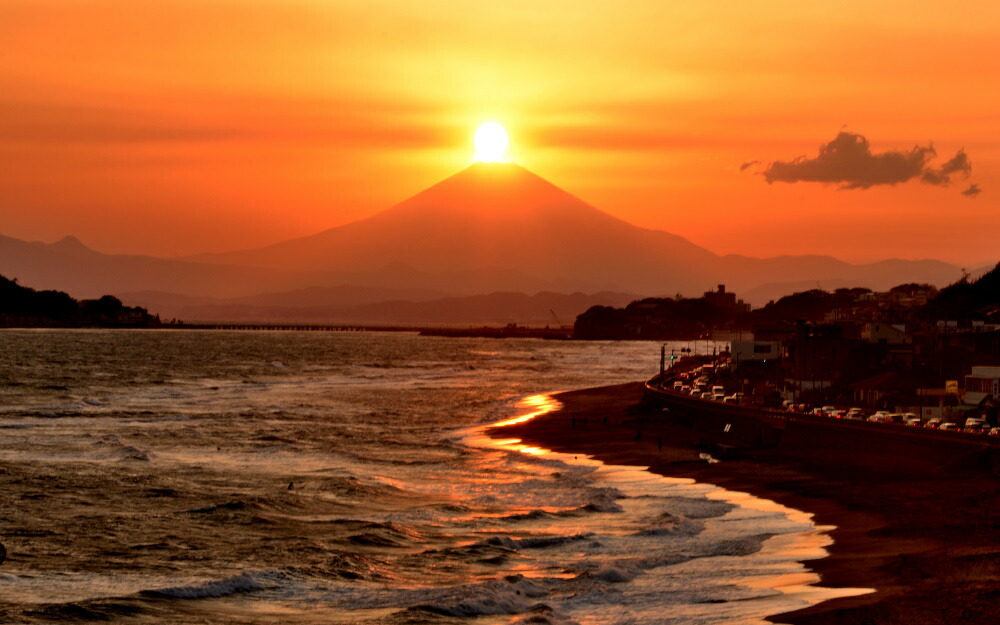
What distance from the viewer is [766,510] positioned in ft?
130

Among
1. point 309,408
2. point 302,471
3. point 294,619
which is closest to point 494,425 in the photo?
point 309,408

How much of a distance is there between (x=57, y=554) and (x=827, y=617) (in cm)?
2217

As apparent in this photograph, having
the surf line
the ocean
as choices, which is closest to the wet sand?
the surf line

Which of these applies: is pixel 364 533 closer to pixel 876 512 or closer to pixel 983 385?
pixel 876 512

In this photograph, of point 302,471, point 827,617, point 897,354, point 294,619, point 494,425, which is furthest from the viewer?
point 897,354

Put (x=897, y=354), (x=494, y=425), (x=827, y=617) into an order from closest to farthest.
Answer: (x=827, y=617), (x=494, y=425), (x=897, y=354)

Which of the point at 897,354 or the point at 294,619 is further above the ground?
the point at 897,354

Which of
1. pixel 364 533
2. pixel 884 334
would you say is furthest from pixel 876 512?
pixel 884 334

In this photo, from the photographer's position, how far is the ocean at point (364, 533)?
27.4 meters

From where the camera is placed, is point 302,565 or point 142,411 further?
point 142,411

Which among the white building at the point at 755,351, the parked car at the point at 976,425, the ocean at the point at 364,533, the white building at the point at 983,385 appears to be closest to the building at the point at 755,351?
the white building at the point at 755,351

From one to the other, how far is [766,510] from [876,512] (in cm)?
397

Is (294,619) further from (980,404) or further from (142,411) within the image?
(142,411)

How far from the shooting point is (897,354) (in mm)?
88062
